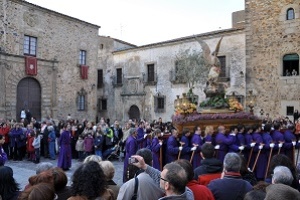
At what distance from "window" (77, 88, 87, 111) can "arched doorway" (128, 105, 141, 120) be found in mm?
4969

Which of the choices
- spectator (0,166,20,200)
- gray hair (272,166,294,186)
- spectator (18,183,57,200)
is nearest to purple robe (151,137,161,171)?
spectator (0,166,20,200)

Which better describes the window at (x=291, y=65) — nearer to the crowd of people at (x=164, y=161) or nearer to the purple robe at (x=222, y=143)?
the crowd of people at (x=164, y=161)

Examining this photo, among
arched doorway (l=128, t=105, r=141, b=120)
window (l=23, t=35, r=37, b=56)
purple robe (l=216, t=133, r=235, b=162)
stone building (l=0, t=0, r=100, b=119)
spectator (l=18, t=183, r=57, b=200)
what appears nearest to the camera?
spectator (l=18, t=183, r=57, b=200)

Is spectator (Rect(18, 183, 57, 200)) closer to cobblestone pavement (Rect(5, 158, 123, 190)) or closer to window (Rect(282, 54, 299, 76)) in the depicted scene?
cobblestone pavement (Rect(5, 158, 123, 190))

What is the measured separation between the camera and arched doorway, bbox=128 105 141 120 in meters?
29.2

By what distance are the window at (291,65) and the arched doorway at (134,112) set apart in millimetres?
13370

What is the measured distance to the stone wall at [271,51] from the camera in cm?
2053

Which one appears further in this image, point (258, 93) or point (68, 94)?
point (68, 94)

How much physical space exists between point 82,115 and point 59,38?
6.59m

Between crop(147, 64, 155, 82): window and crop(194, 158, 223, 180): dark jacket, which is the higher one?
crop(147, 64, 155, 82): window

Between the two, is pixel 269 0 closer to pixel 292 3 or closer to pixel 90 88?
pixel 292 3

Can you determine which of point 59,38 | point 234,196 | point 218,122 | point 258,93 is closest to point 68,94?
point 59,38

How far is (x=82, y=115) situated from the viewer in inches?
1033

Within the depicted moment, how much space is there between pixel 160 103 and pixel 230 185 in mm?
23911
